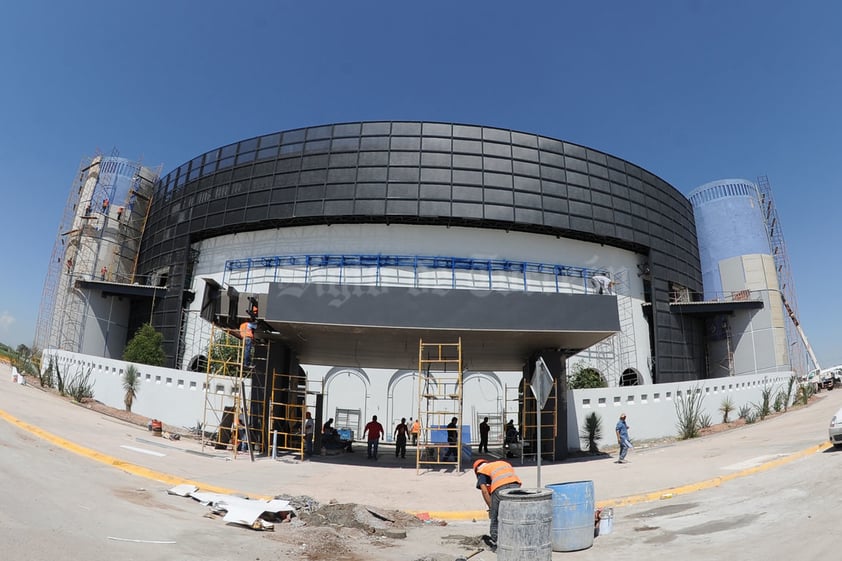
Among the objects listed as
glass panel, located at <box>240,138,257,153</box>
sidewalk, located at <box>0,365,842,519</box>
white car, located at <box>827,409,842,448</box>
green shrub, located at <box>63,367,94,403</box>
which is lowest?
sidewalk, located at <box>0,365,842,519</box>

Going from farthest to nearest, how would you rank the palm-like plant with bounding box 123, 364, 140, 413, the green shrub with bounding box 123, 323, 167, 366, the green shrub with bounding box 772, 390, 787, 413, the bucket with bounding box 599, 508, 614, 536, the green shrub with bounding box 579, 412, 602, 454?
the green shrub with bounding box 123, 323, 167, 366
the palm-like plant with bounding box 123, 364, 140, 413
the green shrub with bounding box 772, 390, 787, 413
the green shrub with bounding box 579, 412, 602, 454
the bucket with bounding box 599, 508, 614, 536

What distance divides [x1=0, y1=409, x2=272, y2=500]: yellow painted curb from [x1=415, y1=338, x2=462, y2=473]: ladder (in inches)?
225

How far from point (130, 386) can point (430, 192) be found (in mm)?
20019

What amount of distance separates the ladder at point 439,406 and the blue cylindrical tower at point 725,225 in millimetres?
28014

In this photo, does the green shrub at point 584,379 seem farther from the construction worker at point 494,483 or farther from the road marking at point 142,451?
the construction worker at point 494,483

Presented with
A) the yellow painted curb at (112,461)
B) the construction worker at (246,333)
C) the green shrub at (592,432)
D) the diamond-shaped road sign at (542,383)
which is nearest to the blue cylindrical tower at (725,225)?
the green shrub at (592,432)

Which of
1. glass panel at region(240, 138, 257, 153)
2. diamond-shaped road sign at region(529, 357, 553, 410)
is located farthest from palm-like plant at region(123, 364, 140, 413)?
diamond-shaped road sign at region(529, 357, 553, 410)

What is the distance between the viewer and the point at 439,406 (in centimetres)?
3006

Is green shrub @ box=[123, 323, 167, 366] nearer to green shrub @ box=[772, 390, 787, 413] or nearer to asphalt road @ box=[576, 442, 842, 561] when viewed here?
asphalt road @ box=[576, 442, 842, 561]

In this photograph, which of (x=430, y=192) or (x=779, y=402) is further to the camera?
(x=430, y=192)

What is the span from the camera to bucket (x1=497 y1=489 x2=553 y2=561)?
19.4 ft

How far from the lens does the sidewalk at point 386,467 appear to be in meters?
10.7

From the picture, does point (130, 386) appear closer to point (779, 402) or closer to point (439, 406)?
point (439, 406)

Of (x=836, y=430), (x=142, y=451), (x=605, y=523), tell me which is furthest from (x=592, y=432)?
(x=142, y=451)
